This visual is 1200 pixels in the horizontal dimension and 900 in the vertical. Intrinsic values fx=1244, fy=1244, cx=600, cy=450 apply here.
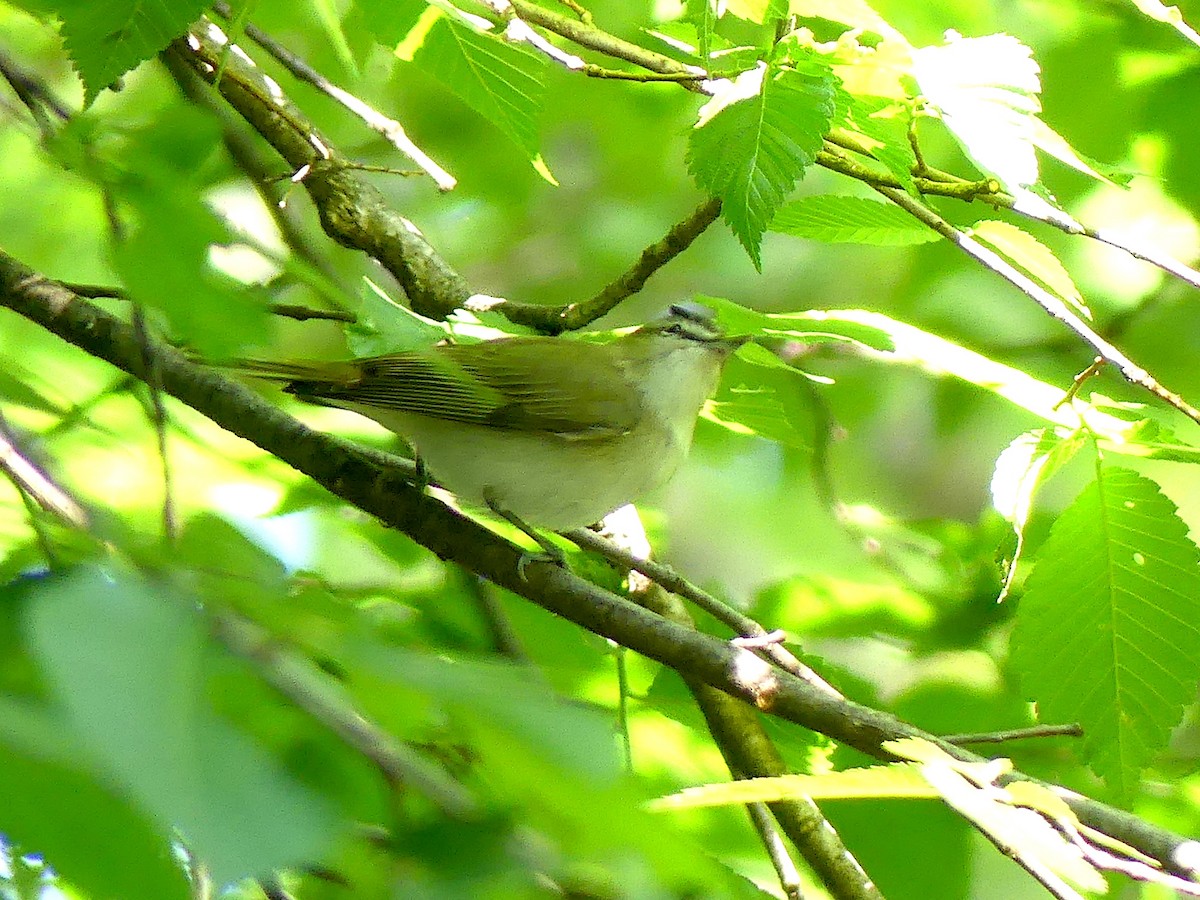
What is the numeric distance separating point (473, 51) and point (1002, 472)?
1.32 meters

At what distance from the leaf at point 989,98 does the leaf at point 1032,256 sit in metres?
0.23

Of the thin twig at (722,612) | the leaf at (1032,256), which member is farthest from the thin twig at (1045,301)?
A: the thin twig at (722,612)

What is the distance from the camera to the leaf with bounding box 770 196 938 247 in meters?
2.15

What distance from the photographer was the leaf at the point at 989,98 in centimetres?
177

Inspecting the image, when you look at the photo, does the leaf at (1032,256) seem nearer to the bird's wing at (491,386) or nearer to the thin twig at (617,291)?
the thin twig at (617,291)

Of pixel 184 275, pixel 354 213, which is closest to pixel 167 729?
pixel 184 275

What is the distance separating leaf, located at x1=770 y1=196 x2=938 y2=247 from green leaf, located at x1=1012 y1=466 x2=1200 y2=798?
53cm

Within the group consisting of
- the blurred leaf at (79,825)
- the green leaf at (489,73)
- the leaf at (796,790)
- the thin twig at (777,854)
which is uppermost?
the green leaf at (489,73)

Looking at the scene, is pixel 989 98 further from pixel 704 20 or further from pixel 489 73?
pixel 489 73

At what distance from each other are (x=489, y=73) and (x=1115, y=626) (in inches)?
61.0

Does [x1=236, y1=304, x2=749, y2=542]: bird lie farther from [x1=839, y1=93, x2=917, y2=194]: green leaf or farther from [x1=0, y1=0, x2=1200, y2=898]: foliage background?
[x1=839, y1=93, x2=917, y2=194]: green leaf

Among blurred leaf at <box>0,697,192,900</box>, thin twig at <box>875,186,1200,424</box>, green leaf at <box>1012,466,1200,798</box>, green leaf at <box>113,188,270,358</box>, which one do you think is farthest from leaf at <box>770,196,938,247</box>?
blurred leaf at <box>0,697,192,900</box>

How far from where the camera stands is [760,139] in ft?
6.19

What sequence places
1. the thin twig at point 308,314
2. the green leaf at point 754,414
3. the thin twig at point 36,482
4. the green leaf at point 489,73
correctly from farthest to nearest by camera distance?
the green leaf at point 754,414 → the thin twig at point 308,314 → the green leaf at point 489,73 → the thin twig at point 36,482
